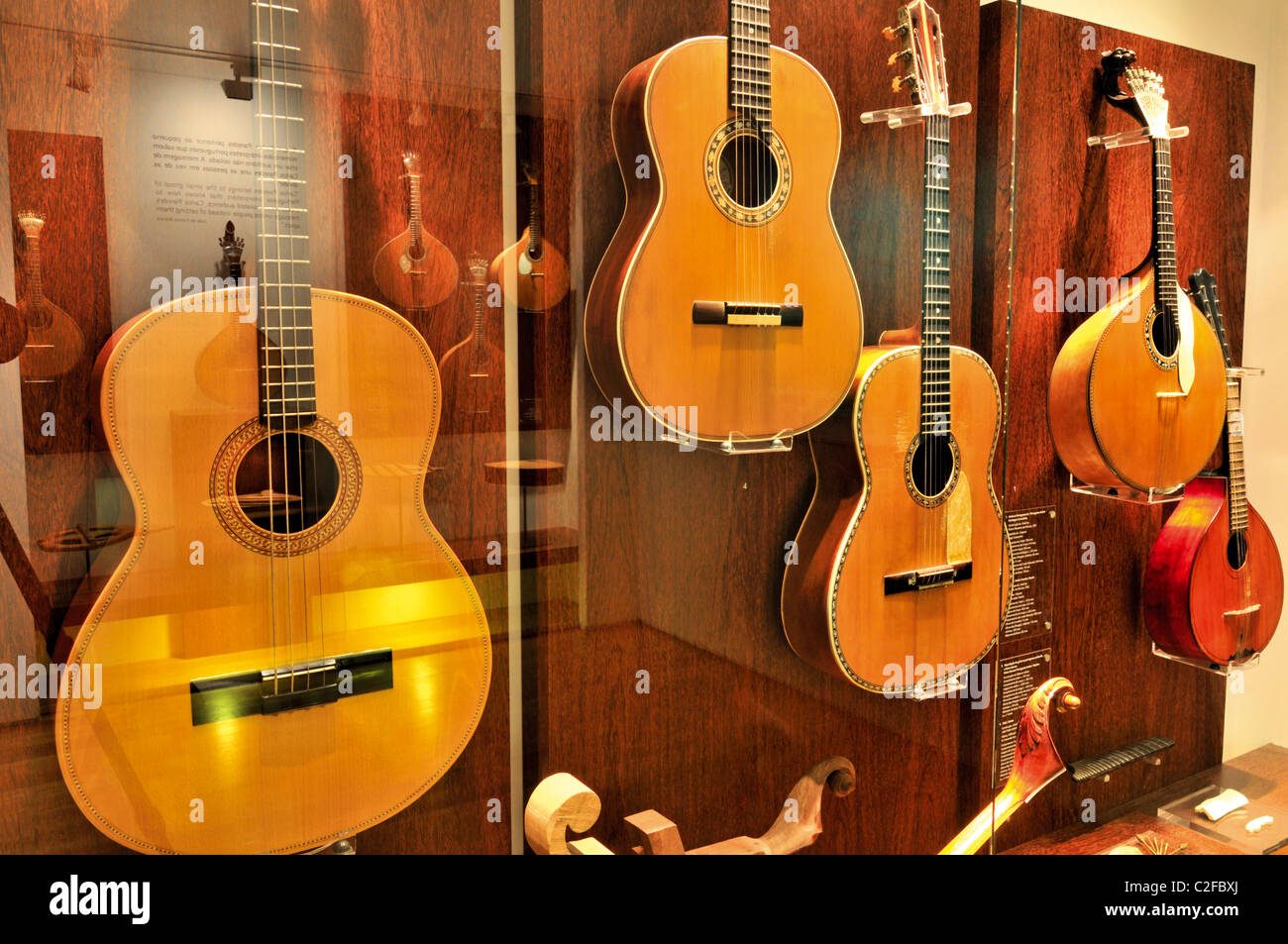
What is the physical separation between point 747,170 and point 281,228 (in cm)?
65

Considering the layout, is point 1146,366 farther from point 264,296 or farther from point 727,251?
point 264,296

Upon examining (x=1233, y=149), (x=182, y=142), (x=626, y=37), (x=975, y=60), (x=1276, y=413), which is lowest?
(x=1276, y=413)

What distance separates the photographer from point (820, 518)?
1580 millimetres

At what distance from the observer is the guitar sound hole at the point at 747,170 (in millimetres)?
1355

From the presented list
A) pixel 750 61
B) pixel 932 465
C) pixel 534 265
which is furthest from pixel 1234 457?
pixel 534 265

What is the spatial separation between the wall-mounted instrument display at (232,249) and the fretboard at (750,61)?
0.69 m

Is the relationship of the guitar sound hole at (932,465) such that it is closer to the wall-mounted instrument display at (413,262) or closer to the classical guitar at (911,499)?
A: the classical guitar at (911,499)

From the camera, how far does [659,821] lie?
4.59 feet

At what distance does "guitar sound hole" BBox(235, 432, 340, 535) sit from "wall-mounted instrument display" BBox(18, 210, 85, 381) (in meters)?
0.21

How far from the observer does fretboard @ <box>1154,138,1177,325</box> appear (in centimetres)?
174

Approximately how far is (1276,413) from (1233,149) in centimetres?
45

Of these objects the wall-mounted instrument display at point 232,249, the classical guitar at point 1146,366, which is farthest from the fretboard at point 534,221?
the classical guitar at point 1146,366

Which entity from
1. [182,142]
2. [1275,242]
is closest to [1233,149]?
[1275,242]
